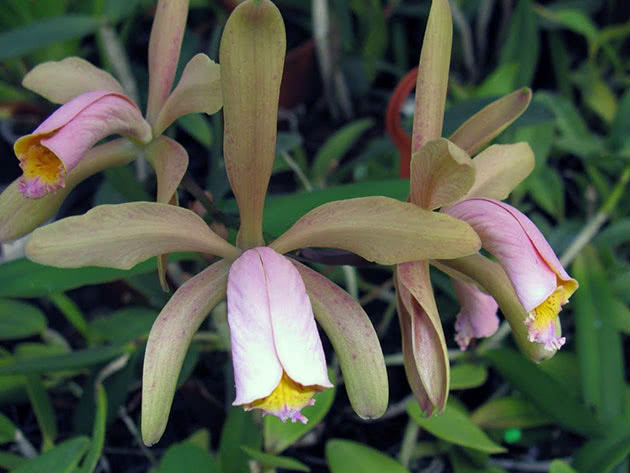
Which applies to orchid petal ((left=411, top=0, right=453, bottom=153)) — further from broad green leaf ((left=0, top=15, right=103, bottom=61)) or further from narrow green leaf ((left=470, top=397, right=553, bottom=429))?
broad green leaf ((left=0, top=15, right=103, bottom=61))

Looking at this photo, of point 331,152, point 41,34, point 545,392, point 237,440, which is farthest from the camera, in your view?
point 331,152

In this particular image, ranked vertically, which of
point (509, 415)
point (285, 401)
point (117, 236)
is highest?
point (117, 236)

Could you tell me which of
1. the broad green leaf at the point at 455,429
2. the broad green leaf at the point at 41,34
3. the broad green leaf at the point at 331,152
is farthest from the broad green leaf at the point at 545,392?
the broad green leaf at the point at 41,34

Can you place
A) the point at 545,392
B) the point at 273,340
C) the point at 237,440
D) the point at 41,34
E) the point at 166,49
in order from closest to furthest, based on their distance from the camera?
the point at 273,340 → the point at 166,49 → the point at 237,440 → the point at 545,392 → the point at 41,34

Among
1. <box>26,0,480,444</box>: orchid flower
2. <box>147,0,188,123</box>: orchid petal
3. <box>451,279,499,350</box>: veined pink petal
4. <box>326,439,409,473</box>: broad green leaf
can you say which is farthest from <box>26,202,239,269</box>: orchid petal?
<box>326,439,409,473</box>: broad green leaf

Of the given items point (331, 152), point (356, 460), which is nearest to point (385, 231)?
point (356, 460)

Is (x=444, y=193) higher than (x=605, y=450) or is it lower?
higher

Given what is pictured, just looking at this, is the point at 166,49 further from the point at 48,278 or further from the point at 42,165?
the point at 48,278

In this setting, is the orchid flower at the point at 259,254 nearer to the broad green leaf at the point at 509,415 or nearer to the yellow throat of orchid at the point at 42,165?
the yellow throat of orchid at the point at 42,165
